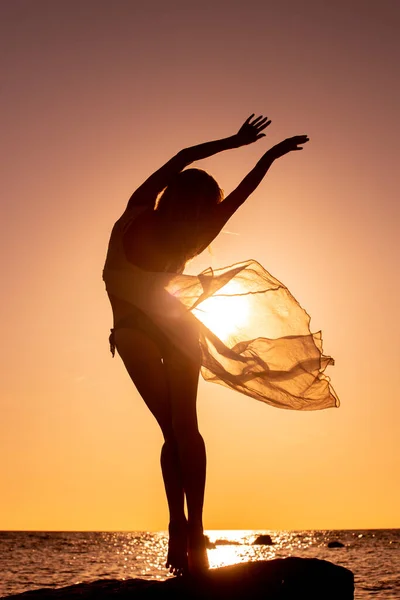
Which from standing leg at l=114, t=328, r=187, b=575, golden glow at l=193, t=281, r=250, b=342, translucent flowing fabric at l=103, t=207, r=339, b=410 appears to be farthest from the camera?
golden glow at l=193, t=281, r=250, b=342

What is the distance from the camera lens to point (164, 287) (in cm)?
638

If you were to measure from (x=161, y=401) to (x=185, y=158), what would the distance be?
5.67 ft

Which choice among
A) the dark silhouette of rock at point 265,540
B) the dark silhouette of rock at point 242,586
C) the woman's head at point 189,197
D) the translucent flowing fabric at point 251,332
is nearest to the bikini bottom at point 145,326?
the translucent flowing fabric at point 251,332

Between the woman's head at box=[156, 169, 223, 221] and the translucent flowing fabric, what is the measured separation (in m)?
0.48

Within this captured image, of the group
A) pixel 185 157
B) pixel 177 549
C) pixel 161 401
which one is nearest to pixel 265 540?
pixel 177 549

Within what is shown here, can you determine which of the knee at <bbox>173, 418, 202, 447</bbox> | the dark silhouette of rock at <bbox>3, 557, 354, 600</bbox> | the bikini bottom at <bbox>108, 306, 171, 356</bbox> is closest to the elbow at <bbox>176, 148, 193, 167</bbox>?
the bikini bottom at <bbox>108, 306, 171, 356</bbox>

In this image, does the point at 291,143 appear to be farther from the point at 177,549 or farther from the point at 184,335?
the point at 177,549

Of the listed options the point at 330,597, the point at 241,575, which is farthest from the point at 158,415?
the point at 330,597

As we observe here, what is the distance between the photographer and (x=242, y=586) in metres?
5.93

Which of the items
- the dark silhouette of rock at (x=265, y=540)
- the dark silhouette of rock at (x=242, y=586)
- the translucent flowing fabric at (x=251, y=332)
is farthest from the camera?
the dark silhouette of rock at (x=265, y=540)

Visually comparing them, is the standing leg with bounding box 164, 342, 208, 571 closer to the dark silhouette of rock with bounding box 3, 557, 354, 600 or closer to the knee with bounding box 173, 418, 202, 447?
the knee with bounding box 173, 418, 202, 447

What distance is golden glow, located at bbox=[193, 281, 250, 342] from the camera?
6652mm

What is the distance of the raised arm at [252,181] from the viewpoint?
20.1ft

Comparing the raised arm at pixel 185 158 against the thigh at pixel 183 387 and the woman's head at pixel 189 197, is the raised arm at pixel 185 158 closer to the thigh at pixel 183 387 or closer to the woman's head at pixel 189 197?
the woman's head at pixel 189 197
